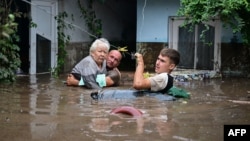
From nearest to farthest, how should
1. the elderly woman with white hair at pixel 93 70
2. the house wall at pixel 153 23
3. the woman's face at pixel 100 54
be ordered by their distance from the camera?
1. the elderly woman with white hair at pixel 93 70
2. the woman's face at pixel 100 54
3. the house wall at pixel 153 23

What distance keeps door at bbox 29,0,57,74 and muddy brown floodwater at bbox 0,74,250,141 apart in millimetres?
4399

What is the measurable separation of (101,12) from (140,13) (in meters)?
2.51

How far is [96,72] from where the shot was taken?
873 centimetres

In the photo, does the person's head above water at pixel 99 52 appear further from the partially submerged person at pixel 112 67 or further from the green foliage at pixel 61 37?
the green foliage at pixel 61 37

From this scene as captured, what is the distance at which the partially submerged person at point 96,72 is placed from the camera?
872 cm

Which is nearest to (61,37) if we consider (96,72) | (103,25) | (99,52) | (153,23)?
(153,23)

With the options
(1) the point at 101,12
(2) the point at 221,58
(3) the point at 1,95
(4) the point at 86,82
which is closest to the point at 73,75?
(4) the point at 86,82

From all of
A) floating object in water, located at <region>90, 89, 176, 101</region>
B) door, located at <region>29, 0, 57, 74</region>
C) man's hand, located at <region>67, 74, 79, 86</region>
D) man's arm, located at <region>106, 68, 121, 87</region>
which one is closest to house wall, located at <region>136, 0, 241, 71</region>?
door, located at <region>29, 0, 57, 74</region>

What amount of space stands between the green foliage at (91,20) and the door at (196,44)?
8.91 ft

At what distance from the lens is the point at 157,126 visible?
17.1 ft

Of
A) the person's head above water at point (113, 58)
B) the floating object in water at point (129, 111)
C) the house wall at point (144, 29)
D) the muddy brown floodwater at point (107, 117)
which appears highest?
the house wall at point (144, 29)

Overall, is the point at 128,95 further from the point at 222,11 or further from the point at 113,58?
the point at 222,11

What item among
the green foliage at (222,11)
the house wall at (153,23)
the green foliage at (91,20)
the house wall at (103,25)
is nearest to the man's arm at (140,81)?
the green foliage at (222,11)

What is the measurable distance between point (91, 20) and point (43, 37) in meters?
2.46
